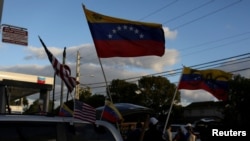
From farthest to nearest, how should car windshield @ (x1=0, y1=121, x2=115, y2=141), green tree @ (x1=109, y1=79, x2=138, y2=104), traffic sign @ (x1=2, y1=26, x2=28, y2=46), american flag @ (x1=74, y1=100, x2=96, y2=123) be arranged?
green tree @ (x1=109, y1=79, x2=138, y2=104) → traffic sign @ (x1=2, y1=26, x2=28, y2=46) → american flag @ (x1=74, y1=100, x2=96, y2=123) → car windshield @ (x1=0, y1=121, x2=115, y2=141)

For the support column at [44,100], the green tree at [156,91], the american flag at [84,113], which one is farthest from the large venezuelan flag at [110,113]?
the green tree at [156,91]

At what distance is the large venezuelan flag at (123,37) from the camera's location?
8.18m

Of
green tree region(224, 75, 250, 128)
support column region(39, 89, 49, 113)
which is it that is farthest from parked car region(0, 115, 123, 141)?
green tree region(224, 75, 250, 128)

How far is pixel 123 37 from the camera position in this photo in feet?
27.8

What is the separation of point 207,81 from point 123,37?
8.43 m

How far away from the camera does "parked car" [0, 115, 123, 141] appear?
4418 millimetres

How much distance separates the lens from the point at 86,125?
5.04m

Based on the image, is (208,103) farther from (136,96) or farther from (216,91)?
(216,91)

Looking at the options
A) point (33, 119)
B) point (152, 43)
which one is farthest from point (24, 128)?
point (152, 43)

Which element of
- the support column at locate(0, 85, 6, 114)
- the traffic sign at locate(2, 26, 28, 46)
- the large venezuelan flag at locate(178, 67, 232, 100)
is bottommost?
the support column at locate(0, 85, 6, 114)

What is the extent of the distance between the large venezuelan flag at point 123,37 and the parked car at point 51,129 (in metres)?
2.97

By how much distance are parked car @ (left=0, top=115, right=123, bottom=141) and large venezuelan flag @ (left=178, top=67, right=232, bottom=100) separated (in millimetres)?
11274

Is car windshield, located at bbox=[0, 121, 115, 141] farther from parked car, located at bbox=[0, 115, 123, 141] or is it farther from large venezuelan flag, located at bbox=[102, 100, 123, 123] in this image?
large venezuelan flag, located at bbox=[102, 100, 123, 123]

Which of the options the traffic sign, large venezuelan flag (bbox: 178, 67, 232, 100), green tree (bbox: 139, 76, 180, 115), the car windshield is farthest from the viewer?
green tree (bbox: 139, 76, 180, 115)
